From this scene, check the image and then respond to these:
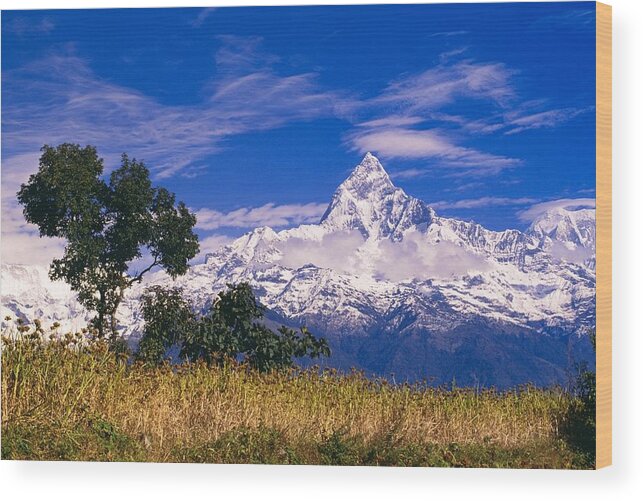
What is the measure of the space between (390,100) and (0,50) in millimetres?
3743

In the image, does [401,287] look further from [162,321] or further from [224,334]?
[162,321]

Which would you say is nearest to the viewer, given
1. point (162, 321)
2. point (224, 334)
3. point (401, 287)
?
point (401, 287)

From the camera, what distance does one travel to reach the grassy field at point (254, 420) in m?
11.1

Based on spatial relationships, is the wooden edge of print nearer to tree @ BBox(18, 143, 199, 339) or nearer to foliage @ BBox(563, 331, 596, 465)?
foliage @ BBox(563, 331, 596, 465)

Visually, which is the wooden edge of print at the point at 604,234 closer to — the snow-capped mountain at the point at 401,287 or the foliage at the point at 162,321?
the snow-capped mountain at the point at 401,287

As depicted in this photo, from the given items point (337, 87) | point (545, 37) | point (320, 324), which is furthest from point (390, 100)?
point (320, 324)

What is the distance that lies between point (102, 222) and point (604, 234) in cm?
489

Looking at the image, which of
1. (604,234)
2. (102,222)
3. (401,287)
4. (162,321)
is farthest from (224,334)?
A: (604,234)

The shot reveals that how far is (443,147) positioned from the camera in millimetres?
11469

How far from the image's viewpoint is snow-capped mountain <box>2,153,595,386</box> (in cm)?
1134

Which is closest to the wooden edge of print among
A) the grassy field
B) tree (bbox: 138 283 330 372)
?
the grassy field

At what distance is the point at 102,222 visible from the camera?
12.1m

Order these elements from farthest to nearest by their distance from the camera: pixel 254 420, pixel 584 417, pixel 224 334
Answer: pixel 224 334
pixel 254 420
pixel 584 417

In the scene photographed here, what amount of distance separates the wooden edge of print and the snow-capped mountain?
387mm
